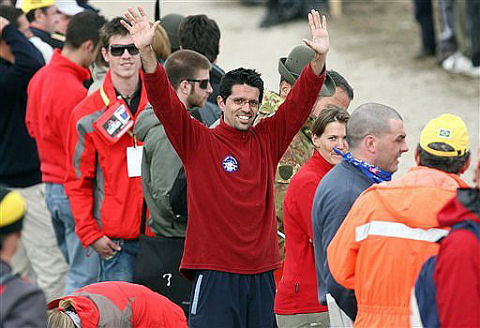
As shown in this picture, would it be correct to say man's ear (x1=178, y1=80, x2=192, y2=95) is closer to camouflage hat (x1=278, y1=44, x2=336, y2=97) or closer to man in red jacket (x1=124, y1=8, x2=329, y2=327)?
camouflage hat (x1=278, y1=44, x2=336, y2=97)

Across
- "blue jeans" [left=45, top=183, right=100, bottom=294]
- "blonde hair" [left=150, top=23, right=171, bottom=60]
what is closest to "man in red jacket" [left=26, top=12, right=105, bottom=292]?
"blue jeans" [left=45, top=183, right=100, bottom=294]

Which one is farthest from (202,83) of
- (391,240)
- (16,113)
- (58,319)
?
(391,240)

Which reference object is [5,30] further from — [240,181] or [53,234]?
[240,181]

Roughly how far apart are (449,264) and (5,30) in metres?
5.15

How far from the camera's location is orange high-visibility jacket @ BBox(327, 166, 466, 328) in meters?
4.75

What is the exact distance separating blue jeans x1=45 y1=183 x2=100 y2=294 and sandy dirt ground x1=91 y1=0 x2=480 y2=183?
4372 mm

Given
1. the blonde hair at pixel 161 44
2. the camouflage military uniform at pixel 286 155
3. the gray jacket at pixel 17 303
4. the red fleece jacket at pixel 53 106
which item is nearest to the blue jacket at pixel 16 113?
the red fleece jacket at pixel 53 106

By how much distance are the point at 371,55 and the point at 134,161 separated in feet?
Result: 29.1

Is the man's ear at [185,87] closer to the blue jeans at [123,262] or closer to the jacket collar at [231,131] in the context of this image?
the jacket collar at [231,131]

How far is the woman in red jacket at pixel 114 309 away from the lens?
5508 millimetres

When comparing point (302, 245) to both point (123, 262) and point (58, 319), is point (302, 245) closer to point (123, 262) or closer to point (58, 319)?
point (58, 319)

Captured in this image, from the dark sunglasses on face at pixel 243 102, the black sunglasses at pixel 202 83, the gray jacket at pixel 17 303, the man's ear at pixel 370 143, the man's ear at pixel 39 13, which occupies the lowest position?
the gray jacket at pixel 17 303

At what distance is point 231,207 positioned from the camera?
5949 millimetres

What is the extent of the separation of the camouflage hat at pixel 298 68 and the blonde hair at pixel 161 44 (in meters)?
1.17
